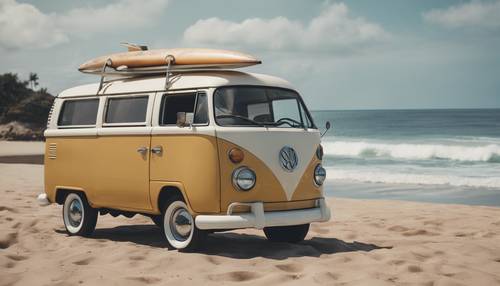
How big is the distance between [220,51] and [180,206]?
1.95m

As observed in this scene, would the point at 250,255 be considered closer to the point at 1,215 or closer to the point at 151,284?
the point at 151,284

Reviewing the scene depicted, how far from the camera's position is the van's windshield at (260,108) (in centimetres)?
796

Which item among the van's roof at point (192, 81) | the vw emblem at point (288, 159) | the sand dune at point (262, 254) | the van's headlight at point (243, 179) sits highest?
the van's roof at point (192, 81)

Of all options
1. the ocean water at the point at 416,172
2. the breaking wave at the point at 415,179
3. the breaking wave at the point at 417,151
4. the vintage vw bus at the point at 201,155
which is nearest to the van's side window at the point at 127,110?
the vintage vw bus at the point at 201,155

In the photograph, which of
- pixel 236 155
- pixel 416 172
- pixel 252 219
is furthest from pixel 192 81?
pixel 416 172

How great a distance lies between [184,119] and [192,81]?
1.70 ft

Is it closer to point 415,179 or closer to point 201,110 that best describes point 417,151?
point 415,179

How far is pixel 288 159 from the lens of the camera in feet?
26.5

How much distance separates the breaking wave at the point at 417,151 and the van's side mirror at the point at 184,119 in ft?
89.6

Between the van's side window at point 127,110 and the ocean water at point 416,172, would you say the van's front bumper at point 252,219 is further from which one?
the ocean water at point 416,172

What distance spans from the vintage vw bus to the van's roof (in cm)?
2

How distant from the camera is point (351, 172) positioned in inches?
1006

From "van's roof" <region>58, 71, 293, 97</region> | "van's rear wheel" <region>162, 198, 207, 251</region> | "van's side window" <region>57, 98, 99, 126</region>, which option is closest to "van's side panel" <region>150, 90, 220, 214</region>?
"van's roof" <region>58, 71, 293, 97</region>

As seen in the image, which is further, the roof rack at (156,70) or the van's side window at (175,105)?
the roof rack at (156,70)
